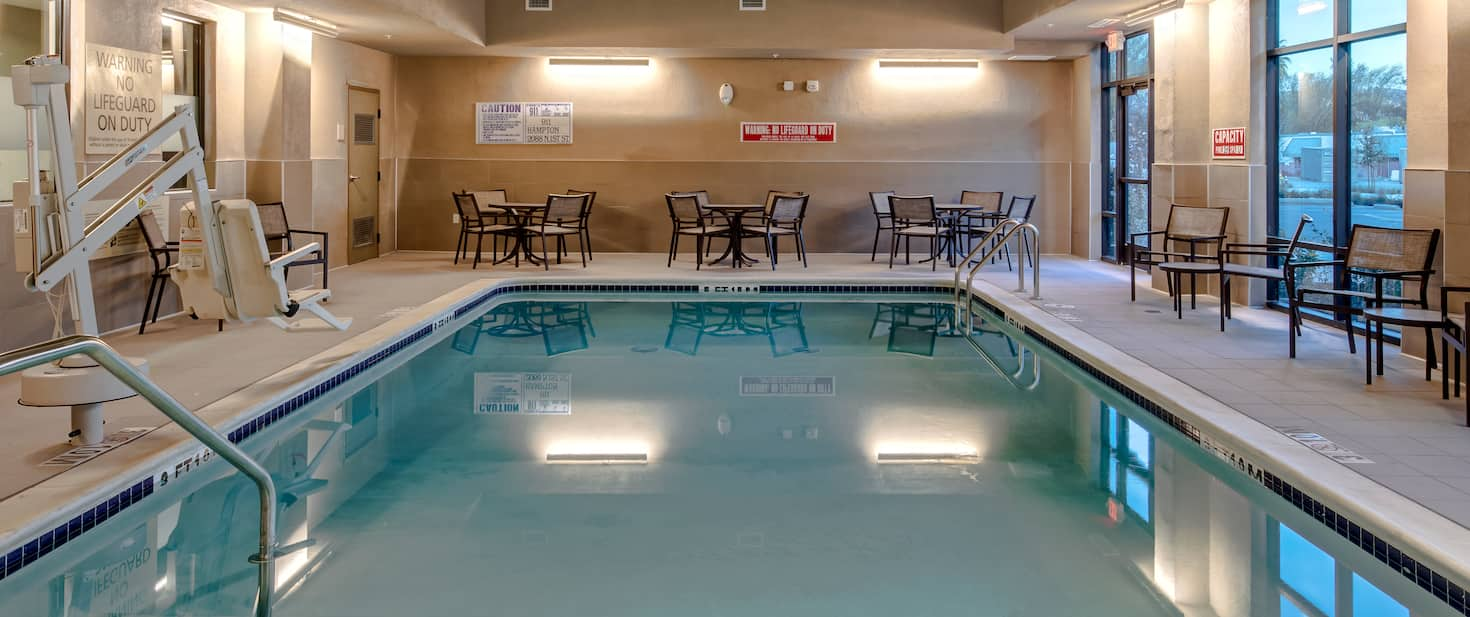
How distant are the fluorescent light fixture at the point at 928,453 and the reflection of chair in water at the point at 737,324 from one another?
253 cm

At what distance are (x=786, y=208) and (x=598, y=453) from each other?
257 inches

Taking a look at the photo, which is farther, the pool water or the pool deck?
the pool deck

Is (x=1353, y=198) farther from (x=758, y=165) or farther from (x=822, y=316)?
(x=758, y=165)

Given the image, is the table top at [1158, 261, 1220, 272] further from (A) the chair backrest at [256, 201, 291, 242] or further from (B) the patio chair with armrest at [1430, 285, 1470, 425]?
(A) the chair backrest at [256, 201, 291, 242]

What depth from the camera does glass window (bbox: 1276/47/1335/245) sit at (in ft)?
25.5

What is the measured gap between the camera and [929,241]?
1335 cm

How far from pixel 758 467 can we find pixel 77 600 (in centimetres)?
248

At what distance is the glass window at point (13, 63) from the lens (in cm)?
607

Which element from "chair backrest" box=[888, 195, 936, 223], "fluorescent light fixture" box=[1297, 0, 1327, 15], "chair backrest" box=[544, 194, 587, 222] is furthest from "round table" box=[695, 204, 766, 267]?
"fluorescent light fixture" box=[1297, 0, 1327, 15]

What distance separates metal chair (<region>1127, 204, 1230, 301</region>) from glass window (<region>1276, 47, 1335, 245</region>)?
43 cm

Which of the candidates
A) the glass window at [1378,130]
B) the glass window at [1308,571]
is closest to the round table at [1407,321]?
the glass window at [1378,130]

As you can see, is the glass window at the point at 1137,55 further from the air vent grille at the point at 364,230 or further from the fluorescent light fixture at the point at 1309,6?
the air vent grille at the point at 364,230

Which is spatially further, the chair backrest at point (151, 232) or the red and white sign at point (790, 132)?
the red and white sign at point (790, 132)

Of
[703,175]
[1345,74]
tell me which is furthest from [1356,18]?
[703,175]
